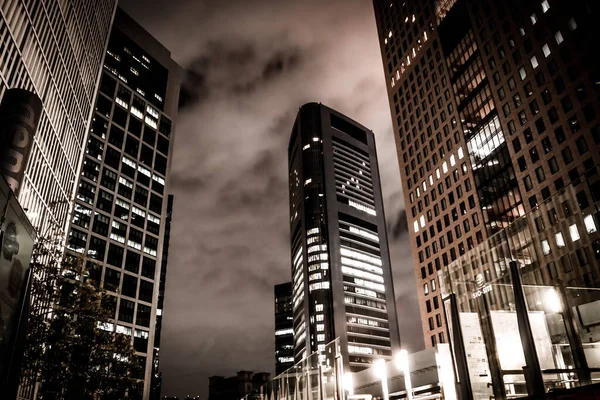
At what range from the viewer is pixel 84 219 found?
98.4m

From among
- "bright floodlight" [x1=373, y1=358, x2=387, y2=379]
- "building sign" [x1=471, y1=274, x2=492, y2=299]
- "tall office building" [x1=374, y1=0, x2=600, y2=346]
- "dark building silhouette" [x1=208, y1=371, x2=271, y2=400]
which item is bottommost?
"bright floodlight" [x1=373, y1=358, x2=387, y2=379]

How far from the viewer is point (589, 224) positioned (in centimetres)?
1270

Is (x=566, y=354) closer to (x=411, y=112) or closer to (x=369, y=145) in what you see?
(x=411, y=112)

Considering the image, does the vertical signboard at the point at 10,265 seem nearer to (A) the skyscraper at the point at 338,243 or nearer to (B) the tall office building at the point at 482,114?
(B) the tall office building at the point at 482,114

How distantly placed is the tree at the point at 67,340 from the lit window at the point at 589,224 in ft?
67.3

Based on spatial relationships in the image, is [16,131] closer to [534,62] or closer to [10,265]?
[10,265]

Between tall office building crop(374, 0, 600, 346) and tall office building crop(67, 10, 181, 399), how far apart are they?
62309mm

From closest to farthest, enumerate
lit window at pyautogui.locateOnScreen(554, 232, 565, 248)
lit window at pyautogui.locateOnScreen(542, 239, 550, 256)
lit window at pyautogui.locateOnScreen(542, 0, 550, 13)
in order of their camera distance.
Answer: lit window at pyautogui.locateOnScreen(554, 232, 565, 248) → lit window at pyautogui.locateOnScreen(542, 239, 550, 256) → lit window at pyautogui.locateOnScreen(542, 0, 550, 13)

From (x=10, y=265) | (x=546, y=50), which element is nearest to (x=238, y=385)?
(x=546, y=50)

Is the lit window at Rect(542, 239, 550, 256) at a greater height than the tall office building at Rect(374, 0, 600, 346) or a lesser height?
lesser

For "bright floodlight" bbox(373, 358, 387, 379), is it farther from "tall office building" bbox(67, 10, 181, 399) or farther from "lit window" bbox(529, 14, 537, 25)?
"tall office building" bbox(67, 10, 181, 399)

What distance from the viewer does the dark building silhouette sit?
618 feet

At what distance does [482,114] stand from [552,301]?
60.7 metres

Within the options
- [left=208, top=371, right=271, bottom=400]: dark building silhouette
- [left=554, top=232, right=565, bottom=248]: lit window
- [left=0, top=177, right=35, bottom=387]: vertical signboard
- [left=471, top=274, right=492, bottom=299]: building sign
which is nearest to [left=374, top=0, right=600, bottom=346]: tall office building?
[left=471, top=274, right=492, bottom=299]: building sign
